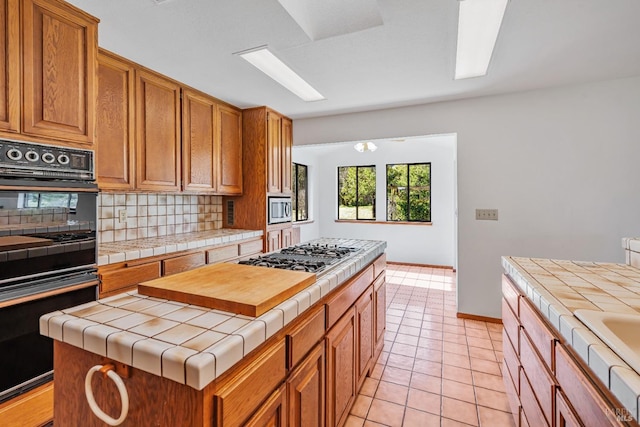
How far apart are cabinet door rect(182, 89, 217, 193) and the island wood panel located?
216cm

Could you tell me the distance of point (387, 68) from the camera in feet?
7.96

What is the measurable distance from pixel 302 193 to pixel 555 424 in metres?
5.50

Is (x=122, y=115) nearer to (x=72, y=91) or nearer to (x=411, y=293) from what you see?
(x=72, y=91)

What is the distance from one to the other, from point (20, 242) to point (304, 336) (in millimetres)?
1518

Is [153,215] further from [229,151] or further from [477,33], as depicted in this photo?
[477,33]

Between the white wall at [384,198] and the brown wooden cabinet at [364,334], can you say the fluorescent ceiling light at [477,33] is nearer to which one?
the brown wooden cabinet at [364,334]

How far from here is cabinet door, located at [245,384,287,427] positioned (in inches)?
33.0

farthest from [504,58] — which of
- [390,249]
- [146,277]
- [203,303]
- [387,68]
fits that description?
[390,249]

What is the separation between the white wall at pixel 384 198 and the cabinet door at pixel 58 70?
11.5 feet

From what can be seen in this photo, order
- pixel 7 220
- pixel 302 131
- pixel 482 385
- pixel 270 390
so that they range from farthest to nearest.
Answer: pixel 302 131 → pixel 482 385 → pixel 7 220 → pixel 270 390

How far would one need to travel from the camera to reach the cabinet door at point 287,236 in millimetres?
3910

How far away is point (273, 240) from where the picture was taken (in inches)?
146

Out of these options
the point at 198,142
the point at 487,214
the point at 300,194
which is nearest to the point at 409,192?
the point at 300,194

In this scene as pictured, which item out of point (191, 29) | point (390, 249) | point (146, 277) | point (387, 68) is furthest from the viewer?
point (390, 249)
